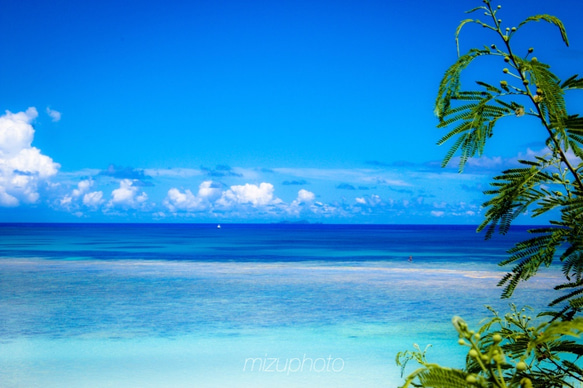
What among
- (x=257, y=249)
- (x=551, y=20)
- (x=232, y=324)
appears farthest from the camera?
(x=257, y=249)

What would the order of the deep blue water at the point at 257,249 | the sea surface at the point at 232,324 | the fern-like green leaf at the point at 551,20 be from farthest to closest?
the deep blue water at the point at 257,249
the sea surface at the point at 232,324
the fern-like green leaf at the point at 551,20

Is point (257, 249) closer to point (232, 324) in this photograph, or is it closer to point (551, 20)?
point (232, 324)

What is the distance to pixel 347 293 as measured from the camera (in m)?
23.1

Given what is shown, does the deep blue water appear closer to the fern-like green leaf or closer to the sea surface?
the sea surface

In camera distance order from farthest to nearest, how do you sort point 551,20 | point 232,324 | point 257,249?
point 257,249
point 232,324
point 551,20

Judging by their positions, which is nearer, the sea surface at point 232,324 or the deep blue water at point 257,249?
the sea surface at point 232,324

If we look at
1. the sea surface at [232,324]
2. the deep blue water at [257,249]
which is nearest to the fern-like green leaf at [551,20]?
the deep blue water at [257,249]

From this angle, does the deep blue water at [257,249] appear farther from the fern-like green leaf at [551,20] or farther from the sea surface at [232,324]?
the fern-like green leaf at [551,20]

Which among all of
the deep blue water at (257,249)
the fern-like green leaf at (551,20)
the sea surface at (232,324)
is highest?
the fern-like green leaf at (551,20)

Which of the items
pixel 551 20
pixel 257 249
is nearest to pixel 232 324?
pixel 551 20

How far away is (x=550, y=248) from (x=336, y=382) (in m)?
9.64

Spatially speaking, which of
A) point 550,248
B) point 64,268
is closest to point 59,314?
point 64,268

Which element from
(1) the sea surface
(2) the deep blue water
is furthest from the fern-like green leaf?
(1) the sea surface

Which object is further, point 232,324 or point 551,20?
point 232,324
